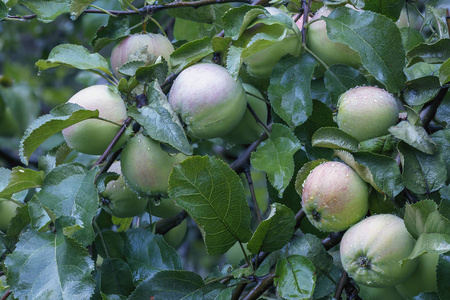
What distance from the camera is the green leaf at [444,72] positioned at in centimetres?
81

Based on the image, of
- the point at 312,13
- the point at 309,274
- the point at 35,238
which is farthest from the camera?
the point at 312,13

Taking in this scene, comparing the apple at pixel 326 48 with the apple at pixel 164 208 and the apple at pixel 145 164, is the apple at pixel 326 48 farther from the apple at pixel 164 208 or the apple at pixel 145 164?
the apple at pixel 164 208

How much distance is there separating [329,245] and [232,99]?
298 mm

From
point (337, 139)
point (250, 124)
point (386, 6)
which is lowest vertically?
point (250, 124)

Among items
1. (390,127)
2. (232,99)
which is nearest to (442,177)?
(390,127)

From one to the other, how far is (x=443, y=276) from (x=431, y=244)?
0.28ft

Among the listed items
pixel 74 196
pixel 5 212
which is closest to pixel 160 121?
pixel 74 196

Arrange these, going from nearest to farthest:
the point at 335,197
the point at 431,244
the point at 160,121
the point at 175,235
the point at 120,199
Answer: the point at 431,244
the point at 335,197
the point at 160,121
the point at 120,199
the point at 175,235

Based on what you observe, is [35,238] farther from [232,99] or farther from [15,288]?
[232,99]

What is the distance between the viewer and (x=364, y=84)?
3.13 feet

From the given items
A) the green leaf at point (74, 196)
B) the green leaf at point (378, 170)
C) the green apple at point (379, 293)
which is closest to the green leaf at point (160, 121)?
the green leaf at point (74, 196)

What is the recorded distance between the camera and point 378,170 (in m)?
0.80

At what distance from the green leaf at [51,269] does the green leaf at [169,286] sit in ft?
0.28

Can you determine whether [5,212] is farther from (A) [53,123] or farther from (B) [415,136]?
(B) [415,136]
